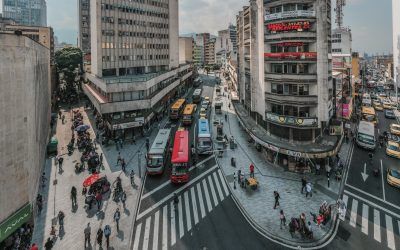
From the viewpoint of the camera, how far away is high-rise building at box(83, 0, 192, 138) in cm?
5403

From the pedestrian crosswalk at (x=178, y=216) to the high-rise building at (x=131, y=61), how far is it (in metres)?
25.1

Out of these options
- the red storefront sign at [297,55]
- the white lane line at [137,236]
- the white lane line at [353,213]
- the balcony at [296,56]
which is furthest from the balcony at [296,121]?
the white lane line at [137,236]

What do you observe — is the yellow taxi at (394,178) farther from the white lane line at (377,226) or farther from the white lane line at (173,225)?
the white lane line at (173,225)

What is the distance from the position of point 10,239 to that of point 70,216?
5705mm

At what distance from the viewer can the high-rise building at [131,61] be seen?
177ft

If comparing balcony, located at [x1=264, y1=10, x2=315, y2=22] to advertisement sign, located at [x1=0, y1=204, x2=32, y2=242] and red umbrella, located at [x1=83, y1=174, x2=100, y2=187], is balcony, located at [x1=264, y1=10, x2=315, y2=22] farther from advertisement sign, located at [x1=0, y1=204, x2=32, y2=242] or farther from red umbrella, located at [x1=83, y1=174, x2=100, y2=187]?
advertisement sign, located at [x1=0, y1=204, x2=32, y2=242]

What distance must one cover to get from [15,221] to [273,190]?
1128 inches

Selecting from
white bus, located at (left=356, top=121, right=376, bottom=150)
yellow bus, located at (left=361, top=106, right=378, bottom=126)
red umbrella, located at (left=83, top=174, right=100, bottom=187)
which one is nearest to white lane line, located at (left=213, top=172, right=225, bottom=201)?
red umbrella, located at (left=83, top=174, right=100, bottom=187)

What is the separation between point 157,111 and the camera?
221 ft

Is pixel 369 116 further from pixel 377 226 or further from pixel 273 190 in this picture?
pixel 377 226

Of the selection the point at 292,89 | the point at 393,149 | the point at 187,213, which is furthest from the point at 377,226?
the point at 393,149

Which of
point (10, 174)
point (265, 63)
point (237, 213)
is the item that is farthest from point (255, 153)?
point (10, 174)

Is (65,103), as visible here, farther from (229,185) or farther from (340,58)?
(340,58)

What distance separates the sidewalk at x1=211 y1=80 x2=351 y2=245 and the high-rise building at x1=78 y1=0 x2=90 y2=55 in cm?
12066
